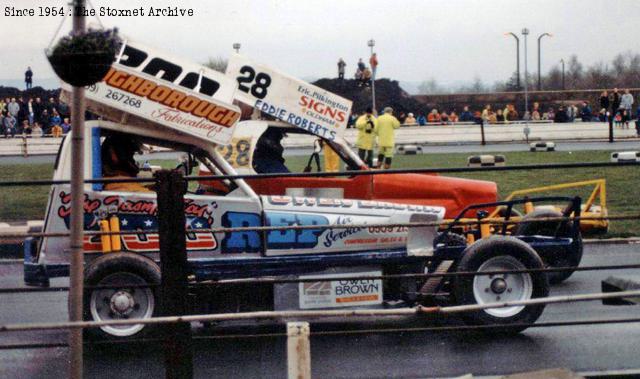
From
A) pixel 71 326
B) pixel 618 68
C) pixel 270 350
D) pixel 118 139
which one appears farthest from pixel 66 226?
pixel 618 68

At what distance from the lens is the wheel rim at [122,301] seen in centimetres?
771

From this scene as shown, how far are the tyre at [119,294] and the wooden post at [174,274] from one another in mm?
2477

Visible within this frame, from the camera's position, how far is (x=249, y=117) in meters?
11.3

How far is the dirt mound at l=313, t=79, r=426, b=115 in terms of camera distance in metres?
58.5

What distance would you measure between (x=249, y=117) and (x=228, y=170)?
2.66 meters

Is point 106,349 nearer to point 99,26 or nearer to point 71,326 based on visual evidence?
point 71,326

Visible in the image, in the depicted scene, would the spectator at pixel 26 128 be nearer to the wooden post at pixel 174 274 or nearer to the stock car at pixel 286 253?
the stock car at pixel 286 253

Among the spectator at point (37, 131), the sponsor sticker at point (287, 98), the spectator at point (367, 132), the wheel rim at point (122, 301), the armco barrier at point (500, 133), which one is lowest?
the wheel rim at point (122, 301)

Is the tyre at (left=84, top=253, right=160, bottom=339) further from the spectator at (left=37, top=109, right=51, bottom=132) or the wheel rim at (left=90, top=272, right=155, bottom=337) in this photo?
the spectator at (left=37, top=109, right=51, bottom=132)

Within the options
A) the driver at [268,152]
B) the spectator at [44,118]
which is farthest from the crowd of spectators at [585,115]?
the driver at [268,152]

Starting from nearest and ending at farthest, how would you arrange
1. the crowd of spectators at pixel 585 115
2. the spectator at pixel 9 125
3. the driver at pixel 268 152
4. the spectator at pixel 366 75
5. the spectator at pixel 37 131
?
the driver at pixel 268 152 < the spectator at pixel 9 125 < the spectator at pixel 37 131 < the crowd of spectators at pixel 585 115 < the spectator at pixel 366 75

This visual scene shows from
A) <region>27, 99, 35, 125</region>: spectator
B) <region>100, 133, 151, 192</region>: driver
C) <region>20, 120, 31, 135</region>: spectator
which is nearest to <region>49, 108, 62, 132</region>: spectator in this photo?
<region>27, 99, 35, 125</region>: spectator

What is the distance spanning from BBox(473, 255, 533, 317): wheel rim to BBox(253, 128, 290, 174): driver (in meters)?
3.26

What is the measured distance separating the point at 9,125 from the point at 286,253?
1239 inches
